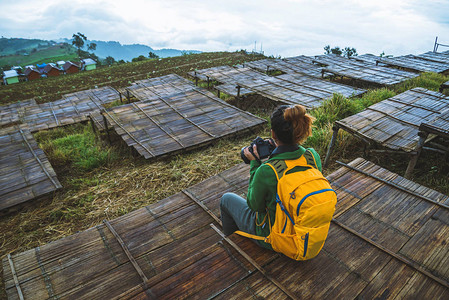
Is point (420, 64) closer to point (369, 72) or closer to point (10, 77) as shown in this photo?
point (369, 72)

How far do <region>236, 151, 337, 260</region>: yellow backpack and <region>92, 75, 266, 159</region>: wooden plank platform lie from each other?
4.83 metres

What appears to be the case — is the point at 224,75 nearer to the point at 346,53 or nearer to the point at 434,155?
the point at 434,155

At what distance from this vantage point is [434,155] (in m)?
5.19

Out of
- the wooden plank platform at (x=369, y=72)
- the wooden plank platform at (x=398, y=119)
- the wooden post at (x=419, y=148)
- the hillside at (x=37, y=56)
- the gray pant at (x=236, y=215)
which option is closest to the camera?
the gray pant at (x=236, y=215)

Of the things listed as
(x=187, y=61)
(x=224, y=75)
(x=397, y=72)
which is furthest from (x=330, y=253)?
(x=187, y=61)

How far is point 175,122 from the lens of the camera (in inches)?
312

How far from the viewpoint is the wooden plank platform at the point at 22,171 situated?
17.1 ft

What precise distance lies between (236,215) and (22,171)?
5863mm

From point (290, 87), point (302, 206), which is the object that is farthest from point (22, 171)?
point (290, 87)

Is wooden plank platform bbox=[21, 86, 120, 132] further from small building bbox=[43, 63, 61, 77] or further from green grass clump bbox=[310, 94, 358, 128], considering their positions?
small building bbox=[43, 63, 61, 77]

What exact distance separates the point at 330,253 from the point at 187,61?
1105 inches

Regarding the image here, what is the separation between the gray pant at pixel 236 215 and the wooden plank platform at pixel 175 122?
3835 mm

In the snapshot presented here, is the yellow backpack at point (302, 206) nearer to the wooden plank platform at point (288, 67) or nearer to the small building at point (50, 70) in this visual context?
the wooden plank platform at point (288, 67)

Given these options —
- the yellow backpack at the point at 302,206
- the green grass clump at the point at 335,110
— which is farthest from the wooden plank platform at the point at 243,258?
the green grass clump at the point at 335,110
